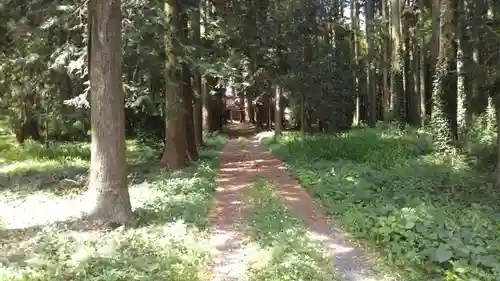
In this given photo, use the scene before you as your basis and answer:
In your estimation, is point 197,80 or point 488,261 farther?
point 197,80

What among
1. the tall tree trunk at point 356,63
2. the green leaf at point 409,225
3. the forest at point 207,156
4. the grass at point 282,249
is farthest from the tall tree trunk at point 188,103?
the tall tree trunk at point 356,63

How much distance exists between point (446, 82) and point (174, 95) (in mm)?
8237

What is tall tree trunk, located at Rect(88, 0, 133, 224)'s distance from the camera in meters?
7.81

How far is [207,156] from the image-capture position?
1759 centimetres

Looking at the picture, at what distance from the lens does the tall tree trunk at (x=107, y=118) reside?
7812mm

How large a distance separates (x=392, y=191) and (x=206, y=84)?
1847 cm

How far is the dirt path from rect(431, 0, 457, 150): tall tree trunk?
4985 mm

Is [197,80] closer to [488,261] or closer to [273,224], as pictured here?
[273,224]

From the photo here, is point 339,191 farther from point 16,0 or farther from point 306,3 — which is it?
point 306,3

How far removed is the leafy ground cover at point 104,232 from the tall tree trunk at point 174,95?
59 centimetres

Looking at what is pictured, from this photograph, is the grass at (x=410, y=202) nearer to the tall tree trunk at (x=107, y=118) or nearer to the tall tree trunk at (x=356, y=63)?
the tall tree trunk at (x=107, y=118)

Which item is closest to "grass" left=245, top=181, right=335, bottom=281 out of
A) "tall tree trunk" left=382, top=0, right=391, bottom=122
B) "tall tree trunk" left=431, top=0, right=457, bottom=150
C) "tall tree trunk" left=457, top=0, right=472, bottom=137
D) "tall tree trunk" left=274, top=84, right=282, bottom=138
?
"tall tree trunk" left=431, top=0, right=457, bottom=150

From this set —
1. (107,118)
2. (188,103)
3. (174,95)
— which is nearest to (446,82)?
(188,103)

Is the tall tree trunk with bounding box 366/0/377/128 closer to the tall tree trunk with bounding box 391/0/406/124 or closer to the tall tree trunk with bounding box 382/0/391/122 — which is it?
the tall tree trunk with bounding box 382/0/391/122
